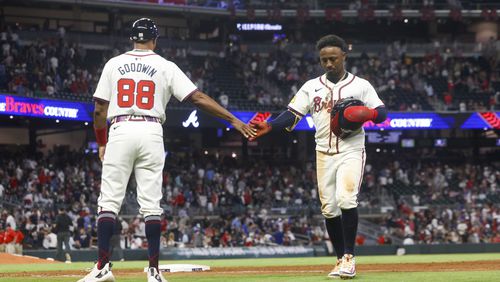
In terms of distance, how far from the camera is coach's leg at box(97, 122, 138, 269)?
24.5ft

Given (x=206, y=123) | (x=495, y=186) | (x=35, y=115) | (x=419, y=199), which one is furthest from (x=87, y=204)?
(x=495, y=186)

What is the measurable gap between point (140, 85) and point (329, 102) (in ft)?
7.38

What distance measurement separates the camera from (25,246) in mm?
24312

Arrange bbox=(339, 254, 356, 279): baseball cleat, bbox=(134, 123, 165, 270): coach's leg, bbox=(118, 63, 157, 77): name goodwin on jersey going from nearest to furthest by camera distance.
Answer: bbox=(134, 123, 165, 270): coach's leg
bbox=(118, 63, 157, 77): name goodwin on jersey
bbox=(339, 254, 356, 279): baseball cleat

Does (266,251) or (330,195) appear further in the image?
(266,251)

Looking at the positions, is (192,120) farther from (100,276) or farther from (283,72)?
(100,276)

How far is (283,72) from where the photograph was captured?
38.0 metres

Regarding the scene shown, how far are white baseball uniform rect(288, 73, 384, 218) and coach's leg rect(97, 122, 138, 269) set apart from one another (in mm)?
2275

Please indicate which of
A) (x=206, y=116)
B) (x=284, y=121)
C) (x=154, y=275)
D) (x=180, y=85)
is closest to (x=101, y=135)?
(x=180, y=85)

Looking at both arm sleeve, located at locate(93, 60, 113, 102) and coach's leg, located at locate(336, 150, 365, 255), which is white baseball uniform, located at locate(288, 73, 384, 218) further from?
arm sleeve, located at locate(93, 60, 113, 102)

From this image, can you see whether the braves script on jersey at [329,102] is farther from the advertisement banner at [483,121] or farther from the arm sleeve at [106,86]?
the advertisement banner at [483,121]

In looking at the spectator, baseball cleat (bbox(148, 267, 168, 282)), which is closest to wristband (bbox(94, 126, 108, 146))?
baseball cleat (bbox(148, 267, 168, 282))

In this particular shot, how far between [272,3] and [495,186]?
502 inches

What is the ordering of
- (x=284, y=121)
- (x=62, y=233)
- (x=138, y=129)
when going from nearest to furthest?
(x=138, y=129) → (x=284, y=121) → (x=62, y=233)
